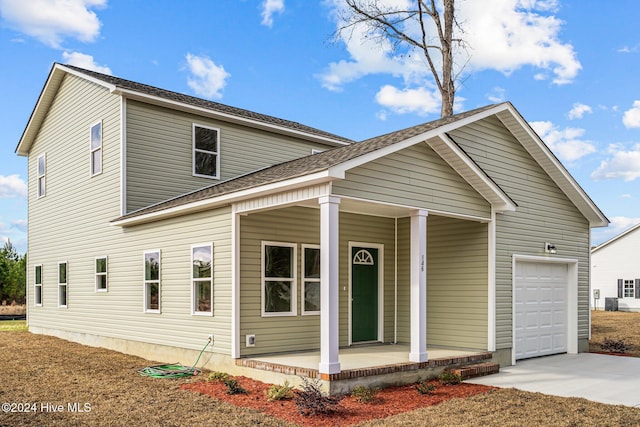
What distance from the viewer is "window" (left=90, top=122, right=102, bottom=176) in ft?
50.4

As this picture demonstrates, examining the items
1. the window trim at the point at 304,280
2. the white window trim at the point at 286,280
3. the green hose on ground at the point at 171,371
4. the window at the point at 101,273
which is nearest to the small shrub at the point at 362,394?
the white window trim at the point at 286,280

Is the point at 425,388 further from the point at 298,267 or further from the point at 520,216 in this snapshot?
the point at 520,216

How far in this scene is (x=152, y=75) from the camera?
20.0 meters

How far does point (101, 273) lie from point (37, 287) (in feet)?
19.7

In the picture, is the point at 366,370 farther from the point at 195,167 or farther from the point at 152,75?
the point at 152,75

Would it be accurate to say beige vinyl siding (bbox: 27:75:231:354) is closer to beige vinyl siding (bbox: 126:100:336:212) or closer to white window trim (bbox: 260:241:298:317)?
beige vinyl siding (bbox: 126:100:336:212)

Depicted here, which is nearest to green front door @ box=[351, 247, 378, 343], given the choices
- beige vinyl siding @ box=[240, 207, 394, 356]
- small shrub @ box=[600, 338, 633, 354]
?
beige vinyl siding @ box=[240, 207, 394, 356]

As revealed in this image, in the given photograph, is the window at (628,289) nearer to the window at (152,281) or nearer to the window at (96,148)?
the window at (152,281)

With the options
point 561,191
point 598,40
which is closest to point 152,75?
A: point 561,191

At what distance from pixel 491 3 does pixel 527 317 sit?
13635 millimetres

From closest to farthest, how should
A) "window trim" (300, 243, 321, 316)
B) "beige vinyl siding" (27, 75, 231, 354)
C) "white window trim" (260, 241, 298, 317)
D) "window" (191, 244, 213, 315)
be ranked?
1. "white window trim" (260, 241, 298, 317)
2. "window" (191, 244, 213, 315)
3. "beige vinyl siding" (27, 75, 231, 354)
4. "window trim" (300, 243, 321, 316)

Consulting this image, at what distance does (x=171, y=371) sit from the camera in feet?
34.1

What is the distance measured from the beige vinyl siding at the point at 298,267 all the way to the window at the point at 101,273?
617 centimetres

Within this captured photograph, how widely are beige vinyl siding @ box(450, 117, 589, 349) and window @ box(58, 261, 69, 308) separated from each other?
12471 millimetres
